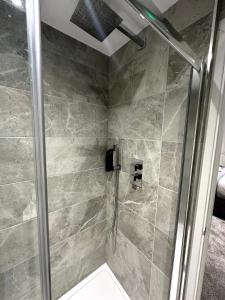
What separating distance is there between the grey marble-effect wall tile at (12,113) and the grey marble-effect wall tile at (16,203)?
0.33m

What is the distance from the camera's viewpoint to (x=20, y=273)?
1015 millimetres

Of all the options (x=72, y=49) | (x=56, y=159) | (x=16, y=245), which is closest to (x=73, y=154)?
(x=56, y=159)

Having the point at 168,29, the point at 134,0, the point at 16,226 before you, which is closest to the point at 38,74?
the point at 134,0

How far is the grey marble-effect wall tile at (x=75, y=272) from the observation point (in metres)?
1.25

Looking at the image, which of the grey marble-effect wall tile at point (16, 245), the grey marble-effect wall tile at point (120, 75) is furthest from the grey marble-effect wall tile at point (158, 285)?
the grey marble-effect wall tile at point (120, 75)

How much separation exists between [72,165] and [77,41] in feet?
3.36

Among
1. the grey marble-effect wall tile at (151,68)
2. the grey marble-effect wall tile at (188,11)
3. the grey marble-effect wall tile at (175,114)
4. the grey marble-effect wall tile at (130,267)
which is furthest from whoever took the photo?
the grey marble-effect wall tile at (130,267)

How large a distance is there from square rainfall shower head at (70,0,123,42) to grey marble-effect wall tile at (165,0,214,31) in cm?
33

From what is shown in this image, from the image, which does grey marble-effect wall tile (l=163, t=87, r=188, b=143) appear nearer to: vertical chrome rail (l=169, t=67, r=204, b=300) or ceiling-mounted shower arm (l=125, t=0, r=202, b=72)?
vertical chrome rail (l=169, t=67, r=204, b=300)

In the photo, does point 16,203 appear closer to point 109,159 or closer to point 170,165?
point 109,159

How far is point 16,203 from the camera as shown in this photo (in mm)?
940

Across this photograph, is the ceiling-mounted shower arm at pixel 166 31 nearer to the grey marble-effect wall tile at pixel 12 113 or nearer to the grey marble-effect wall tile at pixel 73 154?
the grey marble-effect wall tile at pixel 12 113

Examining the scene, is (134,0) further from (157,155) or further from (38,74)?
(157,155)

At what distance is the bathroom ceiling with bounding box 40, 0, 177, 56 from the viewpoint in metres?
0.81
